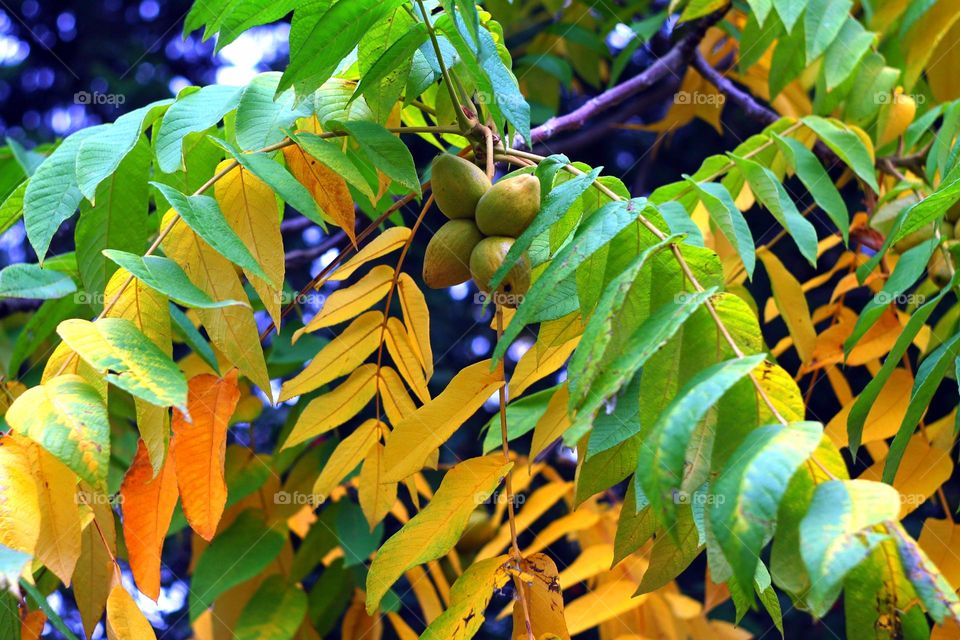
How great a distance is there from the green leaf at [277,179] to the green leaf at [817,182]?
84 cm

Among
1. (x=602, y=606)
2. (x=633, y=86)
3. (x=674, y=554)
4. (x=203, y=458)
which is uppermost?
(x=633, y=86)

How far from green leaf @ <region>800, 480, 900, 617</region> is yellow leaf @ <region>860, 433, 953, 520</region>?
2.35 ft

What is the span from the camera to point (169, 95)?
11.0 ft

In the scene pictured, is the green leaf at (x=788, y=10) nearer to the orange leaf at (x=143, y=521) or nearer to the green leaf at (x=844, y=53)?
the green leaf at (x=844, y=53)

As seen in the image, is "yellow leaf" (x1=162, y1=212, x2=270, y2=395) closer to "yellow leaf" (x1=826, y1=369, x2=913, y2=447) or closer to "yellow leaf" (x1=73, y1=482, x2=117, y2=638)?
"yellow leaf" (x1=73, y1=482, x2=117, y2=638)

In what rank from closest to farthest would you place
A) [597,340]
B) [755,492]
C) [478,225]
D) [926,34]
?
[755,492] → [597,340] → [478,225] → [926,34]

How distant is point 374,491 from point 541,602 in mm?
370

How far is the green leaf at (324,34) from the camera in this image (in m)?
0.98

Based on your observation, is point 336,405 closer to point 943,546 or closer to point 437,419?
point 437,419

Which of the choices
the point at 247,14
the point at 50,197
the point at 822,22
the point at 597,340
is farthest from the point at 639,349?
the point at 822,22

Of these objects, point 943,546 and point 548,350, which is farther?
point 943,546

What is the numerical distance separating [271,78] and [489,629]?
2.62m

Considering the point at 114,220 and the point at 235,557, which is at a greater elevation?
the point at 114,220

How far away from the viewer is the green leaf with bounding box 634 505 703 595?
3.14 ft
